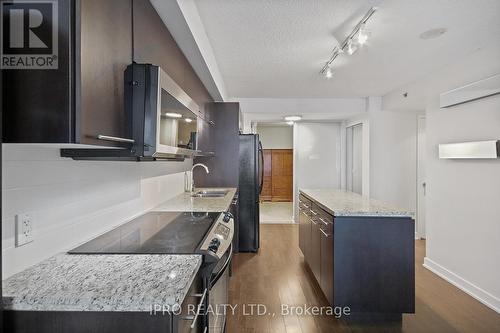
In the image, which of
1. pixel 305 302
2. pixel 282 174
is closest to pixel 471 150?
pixel 305 302

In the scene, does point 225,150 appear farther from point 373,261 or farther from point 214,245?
point 214,245

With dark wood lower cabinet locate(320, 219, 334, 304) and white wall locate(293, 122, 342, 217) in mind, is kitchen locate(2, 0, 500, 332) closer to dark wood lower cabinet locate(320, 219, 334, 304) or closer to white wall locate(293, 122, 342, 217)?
dark wood lower cabinet locate(320, 219, 334, 304)

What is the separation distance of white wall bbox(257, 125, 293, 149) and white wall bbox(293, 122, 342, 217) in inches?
114

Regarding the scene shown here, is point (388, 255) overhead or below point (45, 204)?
below

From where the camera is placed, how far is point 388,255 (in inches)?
95.3

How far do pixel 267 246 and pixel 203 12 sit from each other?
348 cm

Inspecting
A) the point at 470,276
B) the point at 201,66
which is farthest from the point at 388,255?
the point at 201,66

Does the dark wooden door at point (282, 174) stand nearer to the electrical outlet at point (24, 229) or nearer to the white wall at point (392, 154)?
the white wall at point (392, 154)

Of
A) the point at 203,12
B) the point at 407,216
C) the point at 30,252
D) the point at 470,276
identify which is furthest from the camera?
the point at 470,276

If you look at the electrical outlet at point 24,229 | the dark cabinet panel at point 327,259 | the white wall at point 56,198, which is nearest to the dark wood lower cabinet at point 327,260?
the dark cabinet panel at point 327,259

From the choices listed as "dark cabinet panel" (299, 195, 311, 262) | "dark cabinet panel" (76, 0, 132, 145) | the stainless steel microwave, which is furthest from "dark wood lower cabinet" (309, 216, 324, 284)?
"dark cabinet panel" (76, 0, 132, 145)

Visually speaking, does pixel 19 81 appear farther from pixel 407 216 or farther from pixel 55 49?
pixel 407 216

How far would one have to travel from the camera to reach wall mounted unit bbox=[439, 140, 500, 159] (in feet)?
8.76

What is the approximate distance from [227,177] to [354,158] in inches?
122
